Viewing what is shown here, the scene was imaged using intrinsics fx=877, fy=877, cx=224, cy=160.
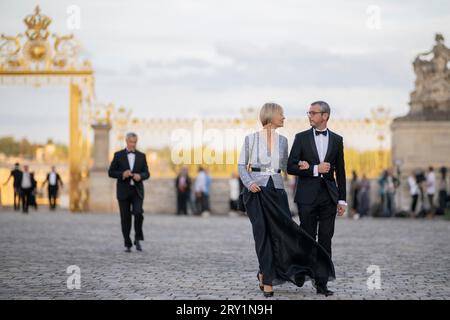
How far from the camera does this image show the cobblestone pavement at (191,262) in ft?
28.1

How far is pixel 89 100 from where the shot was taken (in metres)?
26.3

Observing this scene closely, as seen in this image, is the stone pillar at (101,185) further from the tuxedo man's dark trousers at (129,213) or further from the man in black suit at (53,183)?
the tuxedo man's dark trousers at (129,213)

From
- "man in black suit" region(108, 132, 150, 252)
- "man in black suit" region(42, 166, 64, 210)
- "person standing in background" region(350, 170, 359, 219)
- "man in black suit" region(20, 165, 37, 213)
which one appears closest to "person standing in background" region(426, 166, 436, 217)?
"person standing in background" region(350, 170, 359, 219)

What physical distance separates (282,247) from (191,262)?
3245 millimetres

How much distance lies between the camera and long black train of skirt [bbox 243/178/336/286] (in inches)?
331

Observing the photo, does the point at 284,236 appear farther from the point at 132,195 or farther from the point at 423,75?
the point at 423,75

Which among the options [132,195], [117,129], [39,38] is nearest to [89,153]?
[117,129]

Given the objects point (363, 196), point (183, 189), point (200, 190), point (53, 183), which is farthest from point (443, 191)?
point (53, 183)

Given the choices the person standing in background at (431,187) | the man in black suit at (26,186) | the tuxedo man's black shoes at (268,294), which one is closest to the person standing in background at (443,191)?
the person standing in background at (431,187)

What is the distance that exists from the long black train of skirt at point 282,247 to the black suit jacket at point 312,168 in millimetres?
278

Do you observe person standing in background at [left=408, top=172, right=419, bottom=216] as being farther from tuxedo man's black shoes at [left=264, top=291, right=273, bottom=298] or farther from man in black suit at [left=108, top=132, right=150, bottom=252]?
tuxedo man's black shoes at [left=264, top=291, right=273, bottom=298]

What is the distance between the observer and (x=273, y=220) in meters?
8.52

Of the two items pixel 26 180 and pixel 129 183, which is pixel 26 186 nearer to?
pixel 26 180
